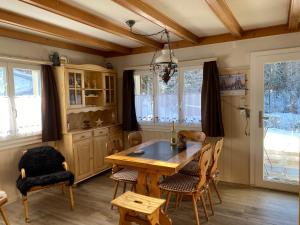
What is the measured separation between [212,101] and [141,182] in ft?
5.95

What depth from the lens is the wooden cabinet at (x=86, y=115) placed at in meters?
3.73

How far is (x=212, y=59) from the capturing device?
3.77 meters

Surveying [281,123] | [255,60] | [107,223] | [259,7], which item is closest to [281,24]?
[255,60]

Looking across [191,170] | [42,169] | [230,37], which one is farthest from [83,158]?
[230,37]

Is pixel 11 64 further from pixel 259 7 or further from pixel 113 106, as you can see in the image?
pixel 259 7

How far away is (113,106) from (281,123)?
298cm

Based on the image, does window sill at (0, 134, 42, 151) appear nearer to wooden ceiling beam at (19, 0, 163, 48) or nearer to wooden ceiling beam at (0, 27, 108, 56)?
wooden ceiling beam at (0, 27, 108, 56)

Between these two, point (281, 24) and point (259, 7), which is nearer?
point (259, 7)

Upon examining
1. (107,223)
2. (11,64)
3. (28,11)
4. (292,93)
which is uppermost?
(28,11)

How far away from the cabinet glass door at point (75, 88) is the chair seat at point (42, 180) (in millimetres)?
1226

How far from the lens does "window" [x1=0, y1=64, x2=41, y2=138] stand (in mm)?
3246

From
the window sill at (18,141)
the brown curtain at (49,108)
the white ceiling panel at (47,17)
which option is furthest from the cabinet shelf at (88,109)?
the white ceiling panel at (47,17)

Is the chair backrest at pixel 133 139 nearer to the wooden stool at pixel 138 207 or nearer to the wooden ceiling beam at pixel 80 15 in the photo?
the wooden stool at pixel 138 207

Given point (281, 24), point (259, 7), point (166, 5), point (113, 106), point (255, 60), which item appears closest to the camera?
point (166, 5)
